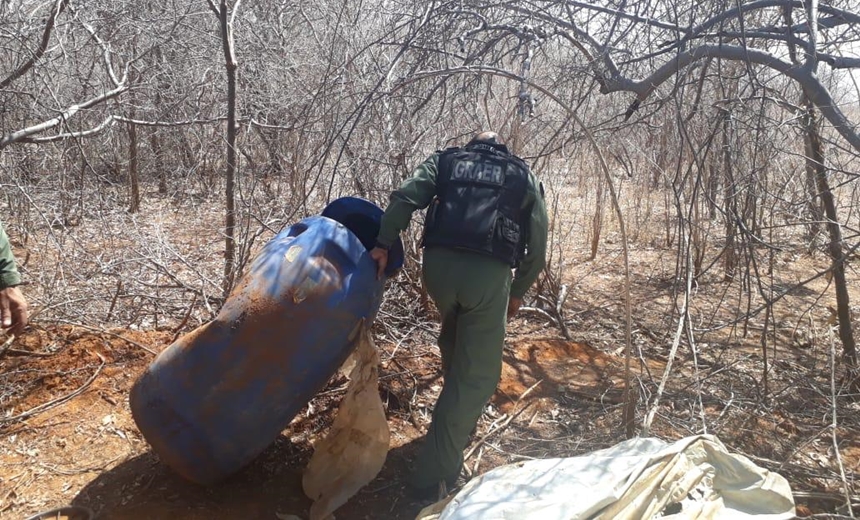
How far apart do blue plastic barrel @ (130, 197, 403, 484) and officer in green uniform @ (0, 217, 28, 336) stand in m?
0.59

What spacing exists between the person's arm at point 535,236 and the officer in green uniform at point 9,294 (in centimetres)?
209

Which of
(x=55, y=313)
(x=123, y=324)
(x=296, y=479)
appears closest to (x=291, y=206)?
(x=123, y=324)

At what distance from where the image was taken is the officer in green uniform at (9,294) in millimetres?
2447

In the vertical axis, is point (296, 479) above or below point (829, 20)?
below

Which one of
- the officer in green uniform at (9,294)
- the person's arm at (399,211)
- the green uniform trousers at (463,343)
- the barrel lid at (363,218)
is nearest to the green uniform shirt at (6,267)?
the officer in green uniform at (9,294)

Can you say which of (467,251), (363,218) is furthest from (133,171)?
(467,251)

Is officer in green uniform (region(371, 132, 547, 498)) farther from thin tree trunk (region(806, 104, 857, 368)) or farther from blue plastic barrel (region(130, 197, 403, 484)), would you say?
thin tree trunk (region(806, 104, 857, 368))

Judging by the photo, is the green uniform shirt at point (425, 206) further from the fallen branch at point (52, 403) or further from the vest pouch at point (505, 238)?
the fallen branch at point (52, 403)

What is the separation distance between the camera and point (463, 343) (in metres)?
2.70

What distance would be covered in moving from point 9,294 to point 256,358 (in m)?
1.07

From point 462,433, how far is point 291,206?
2.38 m

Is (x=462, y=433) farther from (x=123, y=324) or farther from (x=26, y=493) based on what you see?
(x=123, y=324)

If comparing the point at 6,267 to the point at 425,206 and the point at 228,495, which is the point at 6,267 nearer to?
the point at 228,495

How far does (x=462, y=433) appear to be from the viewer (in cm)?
270
